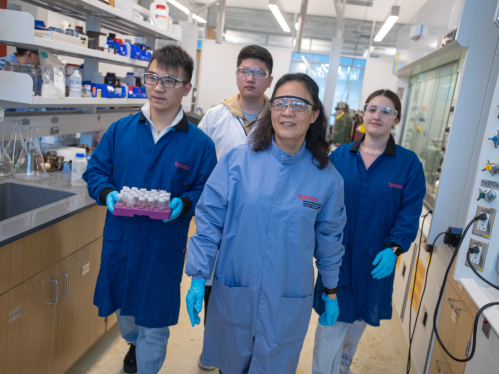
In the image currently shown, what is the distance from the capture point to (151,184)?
5.88ft

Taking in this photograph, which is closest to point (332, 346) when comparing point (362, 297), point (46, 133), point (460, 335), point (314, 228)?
point (362, 297)

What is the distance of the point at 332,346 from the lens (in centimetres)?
202

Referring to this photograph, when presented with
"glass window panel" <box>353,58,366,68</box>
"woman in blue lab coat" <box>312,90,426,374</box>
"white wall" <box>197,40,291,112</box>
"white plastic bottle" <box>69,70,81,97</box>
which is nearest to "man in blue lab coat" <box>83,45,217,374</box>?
"woman in blue lab coat" <box>312,90,426,374</box>

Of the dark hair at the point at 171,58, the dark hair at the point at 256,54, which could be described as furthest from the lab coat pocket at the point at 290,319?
the dark hair at the point at 256,54

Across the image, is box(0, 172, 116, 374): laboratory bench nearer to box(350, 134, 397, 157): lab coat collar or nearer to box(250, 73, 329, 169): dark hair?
box(250, 73, 329, 169): dark hair

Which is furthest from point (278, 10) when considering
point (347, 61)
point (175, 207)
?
point (347, 61)

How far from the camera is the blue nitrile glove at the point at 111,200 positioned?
1.67 meters

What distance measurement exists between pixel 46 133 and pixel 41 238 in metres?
1.24

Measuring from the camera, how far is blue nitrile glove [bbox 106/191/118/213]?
1667mm

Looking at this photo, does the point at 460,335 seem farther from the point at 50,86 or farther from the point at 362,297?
the point at 50,86

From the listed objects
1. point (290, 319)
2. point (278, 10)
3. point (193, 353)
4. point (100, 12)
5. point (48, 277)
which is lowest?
point (193, 353)

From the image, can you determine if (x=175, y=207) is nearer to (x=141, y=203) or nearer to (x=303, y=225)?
(x=141, y=203)

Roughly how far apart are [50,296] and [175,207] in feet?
2.47

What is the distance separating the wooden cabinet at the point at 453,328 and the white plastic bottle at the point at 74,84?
98.6 inches
